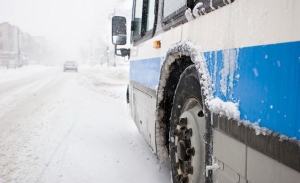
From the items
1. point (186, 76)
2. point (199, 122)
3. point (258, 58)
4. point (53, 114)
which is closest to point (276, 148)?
point (258, 58)

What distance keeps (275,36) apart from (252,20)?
20 centimetres

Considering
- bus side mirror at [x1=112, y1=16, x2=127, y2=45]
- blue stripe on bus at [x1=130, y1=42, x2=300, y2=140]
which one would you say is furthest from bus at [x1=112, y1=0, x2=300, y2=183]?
bus side mirror at [x1=112, y1=16, x2=127, y2=45]

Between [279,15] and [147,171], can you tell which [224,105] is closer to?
[279,15]

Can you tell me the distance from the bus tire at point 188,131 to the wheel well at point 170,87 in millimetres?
211

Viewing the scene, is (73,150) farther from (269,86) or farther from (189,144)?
(269,86)

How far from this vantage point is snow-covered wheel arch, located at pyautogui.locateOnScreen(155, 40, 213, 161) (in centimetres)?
178

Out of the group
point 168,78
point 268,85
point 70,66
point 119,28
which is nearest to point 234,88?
point 268,85

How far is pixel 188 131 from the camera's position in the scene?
90.2 inches

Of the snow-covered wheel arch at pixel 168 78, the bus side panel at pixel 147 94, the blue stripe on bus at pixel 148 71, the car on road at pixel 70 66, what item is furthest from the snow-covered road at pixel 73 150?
the car on road at pixel 70 66

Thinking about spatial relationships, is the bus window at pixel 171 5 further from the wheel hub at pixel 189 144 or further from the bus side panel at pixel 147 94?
the wheel hub at pixel 189 144

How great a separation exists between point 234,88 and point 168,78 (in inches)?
53.5

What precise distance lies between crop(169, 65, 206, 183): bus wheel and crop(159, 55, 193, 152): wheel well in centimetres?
21

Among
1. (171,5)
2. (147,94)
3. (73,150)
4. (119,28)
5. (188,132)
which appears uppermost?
(119,28)

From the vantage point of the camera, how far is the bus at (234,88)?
103 centimetres
